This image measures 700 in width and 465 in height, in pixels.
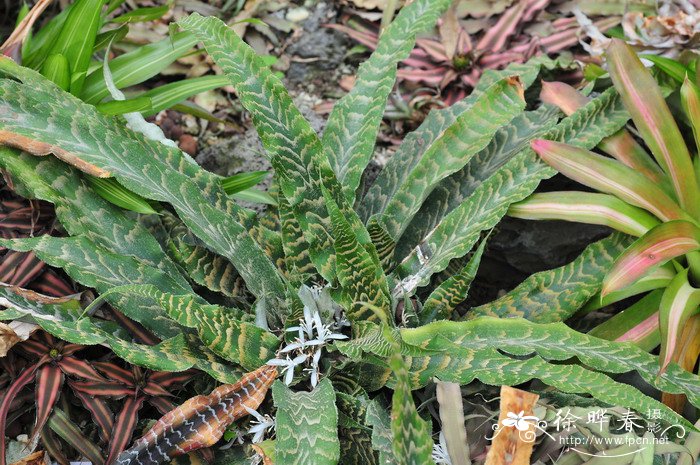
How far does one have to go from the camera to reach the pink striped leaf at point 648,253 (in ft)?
4.98

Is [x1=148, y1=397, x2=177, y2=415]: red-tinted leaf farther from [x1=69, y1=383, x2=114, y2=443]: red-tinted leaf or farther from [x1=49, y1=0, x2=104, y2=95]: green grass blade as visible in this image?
[x1=49, y1=0, x2=104, y2=95]: green grass blade

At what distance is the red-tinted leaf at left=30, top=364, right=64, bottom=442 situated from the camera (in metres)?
1.42

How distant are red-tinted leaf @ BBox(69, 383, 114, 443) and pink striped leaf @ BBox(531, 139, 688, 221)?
48.3 inches

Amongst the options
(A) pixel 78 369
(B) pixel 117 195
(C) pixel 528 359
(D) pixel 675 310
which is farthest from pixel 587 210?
(A) pixel 78 369

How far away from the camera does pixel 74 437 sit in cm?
145

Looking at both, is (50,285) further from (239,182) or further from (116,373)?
(239,182)

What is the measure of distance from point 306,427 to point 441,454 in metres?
0.30

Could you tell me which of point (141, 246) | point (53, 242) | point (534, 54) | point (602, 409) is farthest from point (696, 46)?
point (53, 242)

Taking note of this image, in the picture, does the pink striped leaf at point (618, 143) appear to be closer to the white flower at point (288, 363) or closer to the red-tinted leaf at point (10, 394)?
the white flower at point (288, 363)

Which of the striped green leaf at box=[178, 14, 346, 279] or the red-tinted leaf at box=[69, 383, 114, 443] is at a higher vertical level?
the striped green leaf at box=[178, 14, 346, 279]

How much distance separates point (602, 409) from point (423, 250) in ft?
1.84

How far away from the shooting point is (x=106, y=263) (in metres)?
1.53

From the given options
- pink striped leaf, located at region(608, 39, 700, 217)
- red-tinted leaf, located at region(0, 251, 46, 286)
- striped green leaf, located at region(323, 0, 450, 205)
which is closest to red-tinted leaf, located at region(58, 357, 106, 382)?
red-tinted leaf, located at region(0, 251, 46, 286)

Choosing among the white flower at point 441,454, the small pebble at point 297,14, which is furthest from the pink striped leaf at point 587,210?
the small pebble at point 297,14
